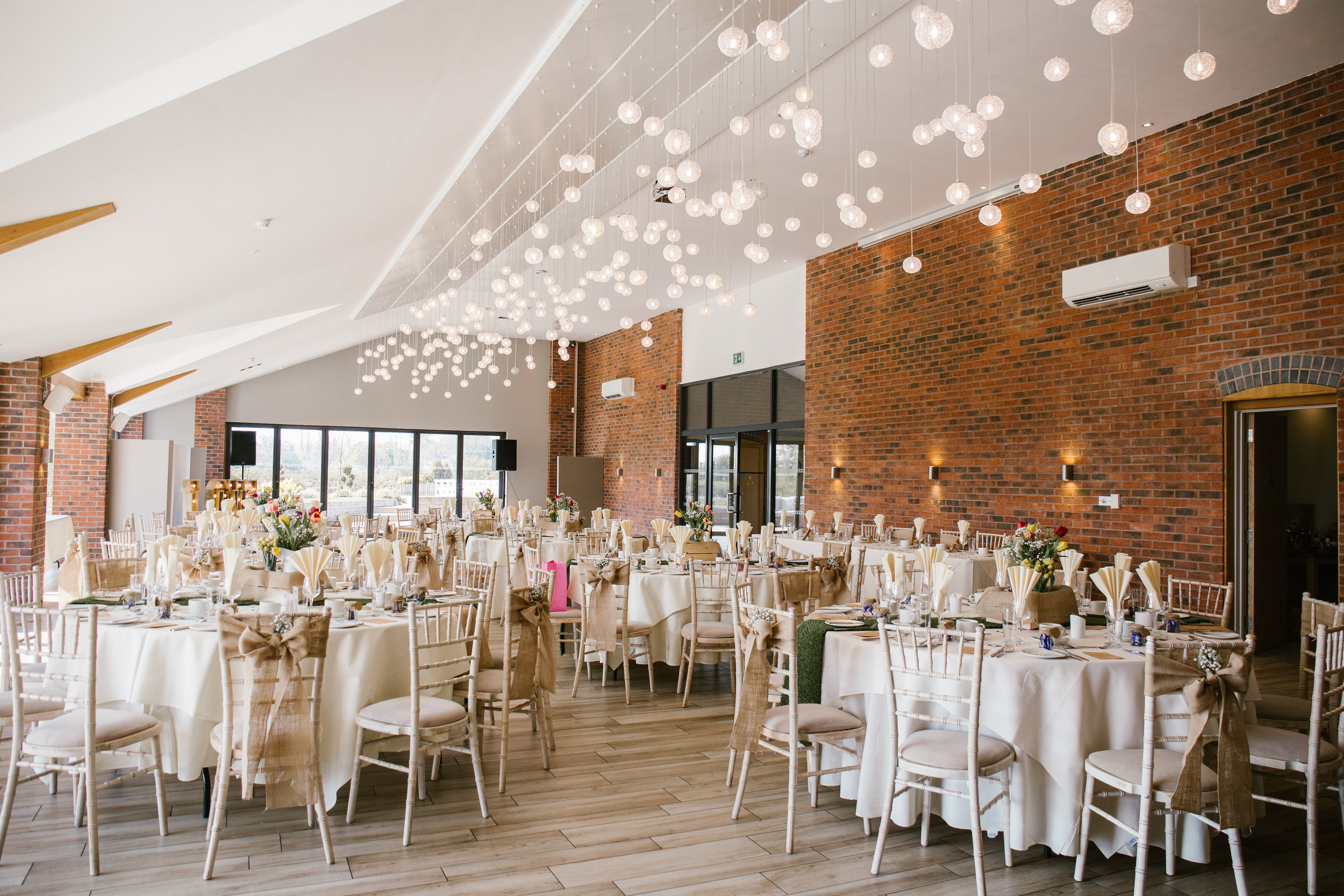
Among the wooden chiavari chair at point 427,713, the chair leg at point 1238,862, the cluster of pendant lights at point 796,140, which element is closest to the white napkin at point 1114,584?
the chair leg at point 1238,862

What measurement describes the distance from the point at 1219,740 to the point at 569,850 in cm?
272

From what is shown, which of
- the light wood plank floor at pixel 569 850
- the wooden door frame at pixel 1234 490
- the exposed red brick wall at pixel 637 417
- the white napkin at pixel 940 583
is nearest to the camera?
the light wood plank floor at pixel 569 850

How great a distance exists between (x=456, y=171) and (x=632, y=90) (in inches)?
70.4

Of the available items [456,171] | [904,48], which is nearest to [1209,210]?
[904,48]

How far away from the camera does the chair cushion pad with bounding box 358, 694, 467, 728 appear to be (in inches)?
153

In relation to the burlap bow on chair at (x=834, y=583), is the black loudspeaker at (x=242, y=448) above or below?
above

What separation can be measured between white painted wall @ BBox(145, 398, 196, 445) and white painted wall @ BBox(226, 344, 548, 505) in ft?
0.54

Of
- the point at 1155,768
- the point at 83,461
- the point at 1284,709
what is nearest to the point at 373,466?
the point at 83,461

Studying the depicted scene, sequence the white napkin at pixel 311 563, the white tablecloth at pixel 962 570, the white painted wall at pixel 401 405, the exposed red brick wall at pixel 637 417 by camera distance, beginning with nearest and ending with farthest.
A: the white napkin at pixel 311 563, the white tablecloth at pixel 962 570, the exposed red brick wall at pixel 637 417, the white painted wall at pixel 401 405

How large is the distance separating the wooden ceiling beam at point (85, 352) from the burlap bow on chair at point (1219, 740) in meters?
9.04

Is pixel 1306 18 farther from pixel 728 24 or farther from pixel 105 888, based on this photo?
pixel 105 888

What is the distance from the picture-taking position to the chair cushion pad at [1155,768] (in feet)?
10.6

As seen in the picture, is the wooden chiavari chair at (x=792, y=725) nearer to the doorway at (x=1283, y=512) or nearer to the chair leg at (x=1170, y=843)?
the chair leg at (x=1170, y=843)

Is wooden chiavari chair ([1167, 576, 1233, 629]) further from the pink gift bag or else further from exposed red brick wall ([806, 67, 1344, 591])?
the pink gift bag
